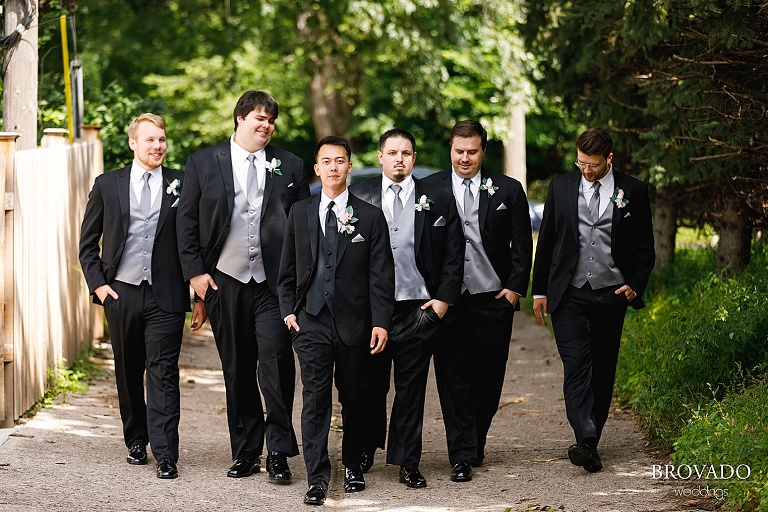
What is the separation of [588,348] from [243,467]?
2.24 m

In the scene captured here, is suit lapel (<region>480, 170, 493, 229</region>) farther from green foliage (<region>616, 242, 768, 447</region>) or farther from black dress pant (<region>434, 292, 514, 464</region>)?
green foliage (<region>616, 242, 768, 447</region>)

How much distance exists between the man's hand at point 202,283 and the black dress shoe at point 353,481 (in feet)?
4.47

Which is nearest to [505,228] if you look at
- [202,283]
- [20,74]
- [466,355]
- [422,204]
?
[422,204]

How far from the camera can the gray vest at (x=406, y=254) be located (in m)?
7.16

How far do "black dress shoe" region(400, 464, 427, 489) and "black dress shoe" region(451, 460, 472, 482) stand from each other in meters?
0.20

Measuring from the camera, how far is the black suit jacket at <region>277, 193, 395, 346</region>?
686cm

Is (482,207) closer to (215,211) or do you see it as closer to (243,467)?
(215,211)

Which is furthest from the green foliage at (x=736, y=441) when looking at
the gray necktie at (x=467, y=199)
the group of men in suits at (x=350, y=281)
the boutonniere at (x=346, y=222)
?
the boutonniere at (x=346, y=222)

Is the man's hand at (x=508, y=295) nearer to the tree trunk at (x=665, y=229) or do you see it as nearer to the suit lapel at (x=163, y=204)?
the suit lapel at (x=163, y=204)

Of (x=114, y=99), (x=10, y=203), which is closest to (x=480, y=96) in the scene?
(x=114, y=99)

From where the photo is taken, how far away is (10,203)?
27.2ft

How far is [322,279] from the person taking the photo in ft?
22.6

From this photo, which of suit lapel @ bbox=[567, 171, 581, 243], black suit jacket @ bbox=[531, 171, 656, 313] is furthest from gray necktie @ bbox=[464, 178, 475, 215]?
suit lapel @ bbox=[567, 171, 581, 243]

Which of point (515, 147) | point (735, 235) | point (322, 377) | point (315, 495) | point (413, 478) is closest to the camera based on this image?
point (315, 495)
